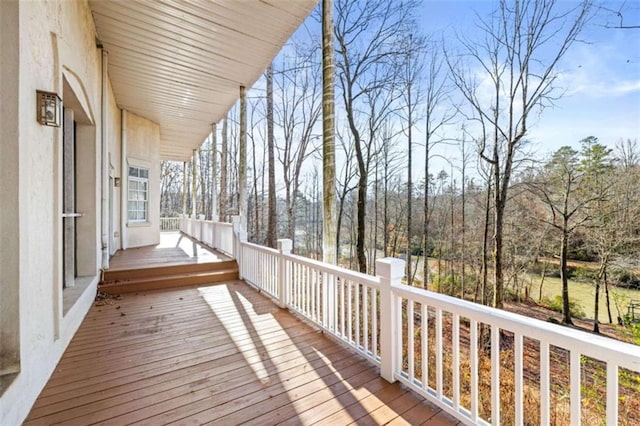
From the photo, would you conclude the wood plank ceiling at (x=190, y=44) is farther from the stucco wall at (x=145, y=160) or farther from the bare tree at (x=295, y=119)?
the bare tree at (x=295, y=119)

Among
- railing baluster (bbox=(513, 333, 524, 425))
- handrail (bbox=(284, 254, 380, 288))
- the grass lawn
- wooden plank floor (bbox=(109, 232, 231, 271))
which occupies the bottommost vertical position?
the grass lawn

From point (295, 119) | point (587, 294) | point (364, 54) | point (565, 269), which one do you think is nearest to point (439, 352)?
point (364, 54)

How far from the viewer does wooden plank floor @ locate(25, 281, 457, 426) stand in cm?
186

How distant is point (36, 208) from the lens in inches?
77.4

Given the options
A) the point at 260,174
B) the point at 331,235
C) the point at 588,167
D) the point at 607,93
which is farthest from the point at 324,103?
the point at 260,174

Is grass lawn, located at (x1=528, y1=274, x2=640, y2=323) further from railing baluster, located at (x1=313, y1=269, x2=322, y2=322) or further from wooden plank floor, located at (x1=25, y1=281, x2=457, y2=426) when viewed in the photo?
wooden plank floor, located at (x1=25, y1=281, x2=457, y2=426)

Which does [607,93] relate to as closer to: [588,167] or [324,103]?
[588,167]

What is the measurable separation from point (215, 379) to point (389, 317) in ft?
4.97

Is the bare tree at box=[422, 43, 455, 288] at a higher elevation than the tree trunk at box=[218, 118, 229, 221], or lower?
higher

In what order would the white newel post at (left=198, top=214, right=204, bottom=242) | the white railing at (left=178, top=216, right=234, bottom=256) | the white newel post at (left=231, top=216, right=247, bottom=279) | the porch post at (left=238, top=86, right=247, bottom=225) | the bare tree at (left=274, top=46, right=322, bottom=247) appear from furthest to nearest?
the bare tree at (left=274, top=46, right=322, bottom=247)
the white newel post at (left=198, top=214, right=204, bottom=242)
the white railing at (left=178, top=216, right=234, bottom=256)
the porch post at (left=238, top=86, right=247, bottom=225)
the white newel post at (left=231, top=216, right=247, bottom=279)

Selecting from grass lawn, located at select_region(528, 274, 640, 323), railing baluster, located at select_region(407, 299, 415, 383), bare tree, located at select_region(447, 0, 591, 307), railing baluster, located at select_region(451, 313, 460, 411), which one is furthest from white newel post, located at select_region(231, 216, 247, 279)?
grass lawn, located at select_region(528, 274, 640, 323)

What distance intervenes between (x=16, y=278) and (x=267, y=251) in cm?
289

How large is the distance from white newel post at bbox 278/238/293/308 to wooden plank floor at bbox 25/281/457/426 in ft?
1.18

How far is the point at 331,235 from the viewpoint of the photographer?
11.7 feet
